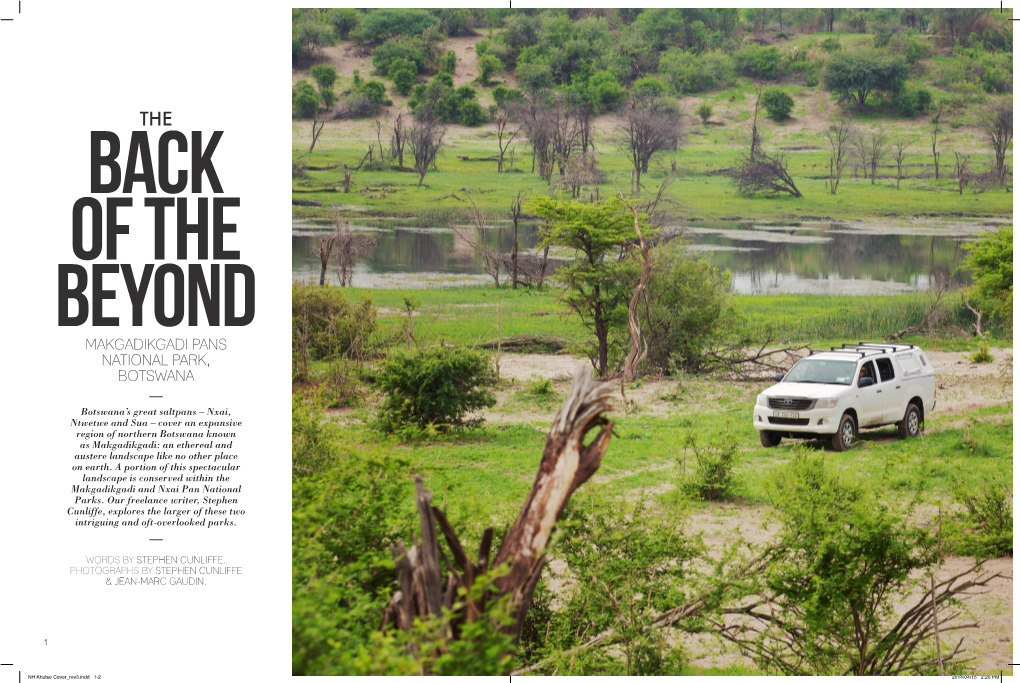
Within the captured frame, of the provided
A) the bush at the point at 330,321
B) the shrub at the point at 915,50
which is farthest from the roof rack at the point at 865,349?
the bush at the point at 330,321

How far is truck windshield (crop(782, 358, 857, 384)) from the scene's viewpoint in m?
11.5

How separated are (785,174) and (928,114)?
339cm

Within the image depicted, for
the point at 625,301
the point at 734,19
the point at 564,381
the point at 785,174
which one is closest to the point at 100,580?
the point at 564,381

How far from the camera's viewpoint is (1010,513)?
28.7 feet

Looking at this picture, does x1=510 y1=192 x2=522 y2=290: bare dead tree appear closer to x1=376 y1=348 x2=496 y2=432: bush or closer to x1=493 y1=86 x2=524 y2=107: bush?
x1=493 y1=86 x2=524 y2=107: bush

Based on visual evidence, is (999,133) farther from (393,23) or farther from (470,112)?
(393,23)

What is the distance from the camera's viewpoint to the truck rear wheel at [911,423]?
12039 mm

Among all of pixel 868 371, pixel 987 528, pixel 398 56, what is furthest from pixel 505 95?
pixel 987 528

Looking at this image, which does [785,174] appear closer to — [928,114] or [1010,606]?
[928,114]

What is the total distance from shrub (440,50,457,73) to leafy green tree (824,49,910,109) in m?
6.47

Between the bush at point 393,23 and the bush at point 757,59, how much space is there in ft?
17.7

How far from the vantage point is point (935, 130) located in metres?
15.5

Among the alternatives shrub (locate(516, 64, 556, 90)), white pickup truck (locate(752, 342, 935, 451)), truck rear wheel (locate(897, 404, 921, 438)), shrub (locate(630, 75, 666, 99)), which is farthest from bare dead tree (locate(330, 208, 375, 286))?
truck rear wheel (locate(897, 404, 921, 438))

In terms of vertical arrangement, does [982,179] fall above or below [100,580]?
above
